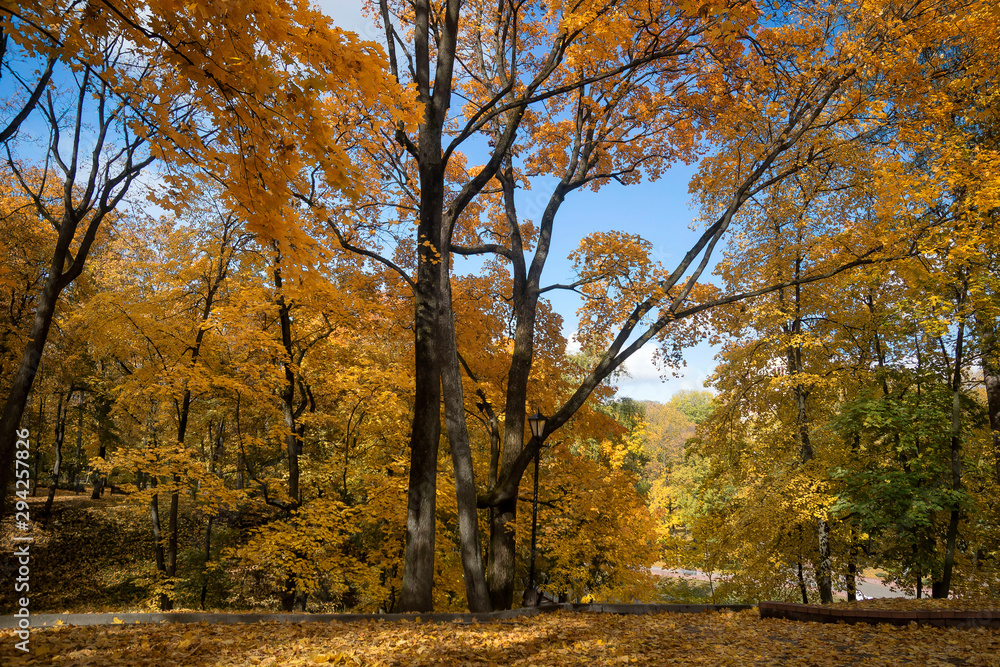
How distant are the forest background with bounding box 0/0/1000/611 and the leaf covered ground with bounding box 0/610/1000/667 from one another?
2.07 meters

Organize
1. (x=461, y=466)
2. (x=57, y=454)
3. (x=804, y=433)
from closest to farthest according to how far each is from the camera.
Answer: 1. (x=461, y=466)
2. (x=804, y=433)
3. (x=57, y=454)

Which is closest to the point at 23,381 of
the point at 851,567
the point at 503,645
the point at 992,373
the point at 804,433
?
the point at 503,645

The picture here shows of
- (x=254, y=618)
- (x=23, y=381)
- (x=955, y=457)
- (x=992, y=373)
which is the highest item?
(x=992, y=373)

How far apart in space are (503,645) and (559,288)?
6024 mm

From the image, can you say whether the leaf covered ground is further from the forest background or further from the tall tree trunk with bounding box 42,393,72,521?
the tall tree trunk with bounding box 42,393,72,521

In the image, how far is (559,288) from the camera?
9.22 meters

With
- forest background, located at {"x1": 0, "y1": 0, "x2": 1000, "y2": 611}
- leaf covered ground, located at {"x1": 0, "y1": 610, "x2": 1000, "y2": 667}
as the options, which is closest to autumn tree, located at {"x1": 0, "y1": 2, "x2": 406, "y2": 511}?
forest background, located at {"x1": 0, "y1": 0, "x2": 1000, "y2": 611}

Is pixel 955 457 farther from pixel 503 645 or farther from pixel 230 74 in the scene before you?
pixel 230 74

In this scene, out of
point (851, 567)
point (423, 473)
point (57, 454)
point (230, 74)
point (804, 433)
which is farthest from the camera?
point (57, 454)

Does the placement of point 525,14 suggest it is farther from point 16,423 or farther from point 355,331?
point 16,423

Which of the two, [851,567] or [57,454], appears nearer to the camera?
[851,567]

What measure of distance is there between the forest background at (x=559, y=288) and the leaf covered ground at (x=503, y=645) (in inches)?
81.6

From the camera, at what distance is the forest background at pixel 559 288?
6758 millimetres

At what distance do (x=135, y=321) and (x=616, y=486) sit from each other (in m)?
10.2
